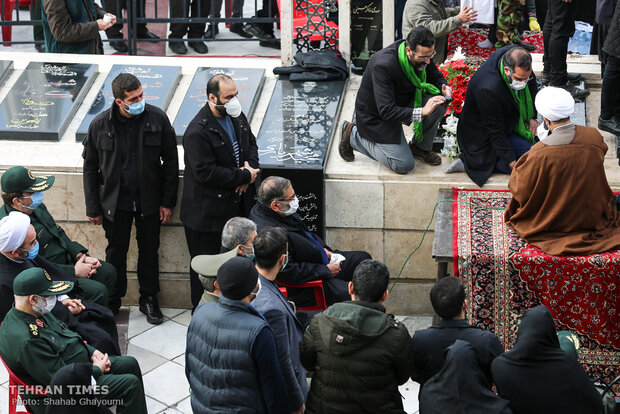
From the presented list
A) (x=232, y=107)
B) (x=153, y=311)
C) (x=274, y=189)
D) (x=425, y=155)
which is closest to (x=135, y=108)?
(x=232, y=107)

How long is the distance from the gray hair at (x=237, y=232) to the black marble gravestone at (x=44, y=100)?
2999mm

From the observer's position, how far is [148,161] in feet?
24.8

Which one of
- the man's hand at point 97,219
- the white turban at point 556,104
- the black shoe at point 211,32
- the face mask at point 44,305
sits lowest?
the man's hand at point 97,219

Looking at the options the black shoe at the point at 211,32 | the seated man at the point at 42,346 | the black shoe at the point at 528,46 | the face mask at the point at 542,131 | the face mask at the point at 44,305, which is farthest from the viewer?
the black shoe at the point at 211,32

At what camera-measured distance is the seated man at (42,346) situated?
219 inches

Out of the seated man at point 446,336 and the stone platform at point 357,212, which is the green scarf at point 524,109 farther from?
the seated man at point 446,336

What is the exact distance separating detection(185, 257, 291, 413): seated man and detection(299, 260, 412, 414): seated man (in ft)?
0.69

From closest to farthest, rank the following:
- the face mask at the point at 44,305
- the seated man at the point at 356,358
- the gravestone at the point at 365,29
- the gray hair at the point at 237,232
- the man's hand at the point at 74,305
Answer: the seated man at the point at 356,358 < the face mask at the point at 44,305 < the gray hair at the point at 237,232 < the man's hand at the point at 74,305 < the gravestone at the point at 365,29

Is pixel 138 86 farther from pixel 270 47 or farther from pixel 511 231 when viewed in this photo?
pixel 270 47

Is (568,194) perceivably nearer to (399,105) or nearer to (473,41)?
(399,105)

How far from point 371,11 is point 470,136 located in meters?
2.48

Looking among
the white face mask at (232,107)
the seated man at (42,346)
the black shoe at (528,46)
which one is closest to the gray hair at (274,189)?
the white face mask at (232,107)

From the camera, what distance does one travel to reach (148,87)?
9.09 meters


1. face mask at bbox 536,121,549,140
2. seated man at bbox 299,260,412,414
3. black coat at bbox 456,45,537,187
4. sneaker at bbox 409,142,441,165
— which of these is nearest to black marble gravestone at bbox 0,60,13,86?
sneaker at bbox 409,142,441,165
